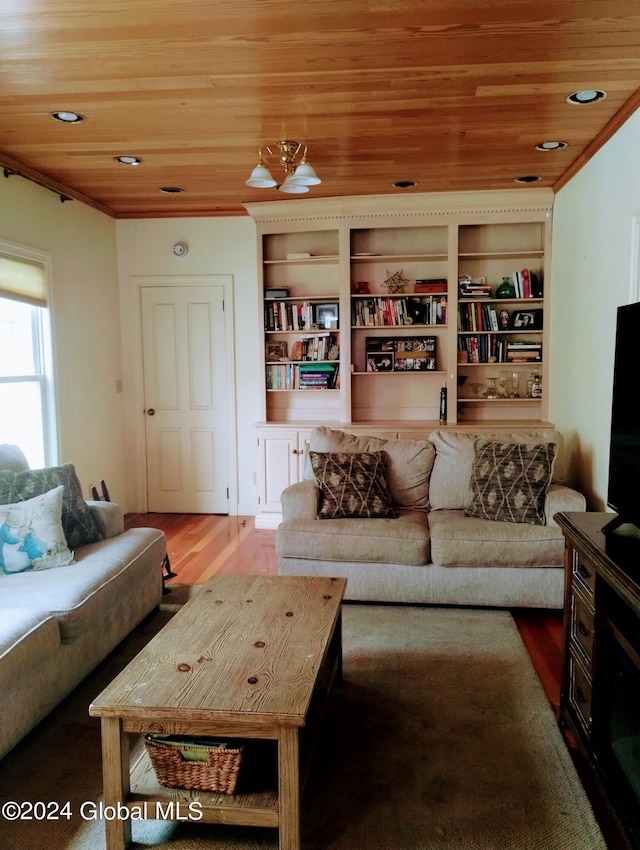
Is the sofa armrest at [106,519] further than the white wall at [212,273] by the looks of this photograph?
No

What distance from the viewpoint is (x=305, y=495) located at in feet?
11.6

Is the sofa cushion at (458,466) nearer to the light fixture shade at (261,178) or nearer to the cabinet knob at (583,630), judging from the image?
the cabinet knob at (583,630)

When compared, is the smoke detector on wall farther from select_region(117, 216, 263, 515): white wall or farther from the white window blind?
the white window blind

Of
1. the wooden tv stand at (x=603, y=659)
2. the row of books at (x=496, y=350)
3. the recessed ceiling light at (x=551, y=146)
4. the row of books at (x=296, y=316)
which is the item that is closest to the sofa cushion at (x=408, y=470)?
the row of books at (x=496, y=350)

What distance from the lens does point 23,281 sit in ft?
13.2

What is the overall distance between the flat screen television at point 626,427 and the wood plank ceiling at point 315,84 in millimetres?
1157

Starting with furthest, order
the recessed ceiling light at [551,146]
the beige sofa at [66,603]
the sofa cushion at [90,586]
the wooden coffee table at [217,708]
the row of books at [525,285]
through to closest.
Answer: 1. the row of books at [525,285]
2. the recessed ceiling light at [551,146]
3. the sofa cushion at [90,586]
4. the beige sofa at [66,603]
5. the wooden coffee table at [217,708]

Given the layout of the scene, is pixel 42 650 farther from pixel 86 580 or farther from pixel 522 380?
pixel 522 380

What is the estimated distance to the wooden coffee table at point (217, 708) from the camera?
5.28ft

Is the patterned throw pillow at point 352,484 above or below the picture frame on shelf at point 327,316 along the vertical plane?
below

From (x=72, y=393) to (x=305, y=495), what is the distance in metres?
2.18

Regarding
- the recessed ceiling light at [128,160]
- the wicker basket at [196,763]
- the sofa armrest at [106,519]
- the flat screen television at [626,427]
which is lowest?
the wicker basket at [196,763]

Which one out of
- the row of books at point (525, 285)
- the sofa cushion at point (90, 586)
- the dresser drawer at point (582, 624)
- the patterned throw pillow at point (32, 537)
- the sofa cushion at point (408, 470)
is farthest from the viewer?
the row of books at point (525, 285)

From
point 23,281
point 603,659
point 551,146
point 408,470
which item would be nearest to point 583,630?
point 603,659
